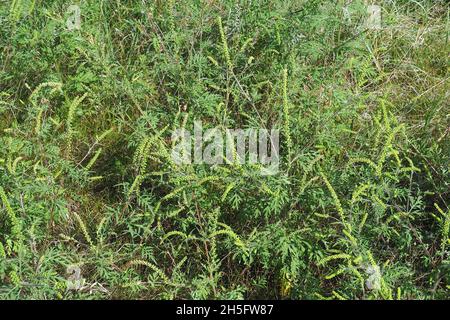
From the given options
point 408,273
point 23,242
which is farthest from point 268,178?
point 23,242

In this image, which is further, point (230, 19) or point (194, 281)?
point (230, 19)

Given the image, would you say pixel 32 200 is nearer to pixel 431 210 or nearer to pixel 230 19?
pixel 230 19

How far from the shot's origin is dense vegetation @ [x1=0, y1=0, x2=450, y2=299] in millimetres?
3098

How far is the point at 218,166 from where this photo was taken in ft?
10.7

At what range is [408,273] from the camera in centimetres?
306

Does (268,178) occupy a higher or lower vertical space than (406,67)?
lower

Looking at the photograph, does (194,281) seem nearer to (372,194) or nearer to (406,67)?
(372,194)

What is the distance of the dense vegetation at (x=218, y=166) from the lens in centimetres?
310

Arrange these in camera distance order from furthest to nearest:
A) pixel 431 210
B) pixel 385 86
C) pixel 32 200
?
1. pixel 385 86
2. pixel 431 210
3. pixel 32 200

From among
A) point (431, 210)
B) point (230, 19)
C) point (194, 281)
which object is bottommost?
point (194, 281)

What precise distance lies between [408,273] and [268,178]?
75 cm

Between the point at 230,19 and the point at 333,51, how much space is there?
620 millimetres

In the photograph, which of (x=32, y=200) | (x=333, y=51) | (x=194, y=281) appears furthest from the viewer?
(x=333, y=51)

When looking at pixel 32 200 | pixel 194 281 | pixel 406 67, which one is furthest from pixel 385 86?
pixel 32 200
